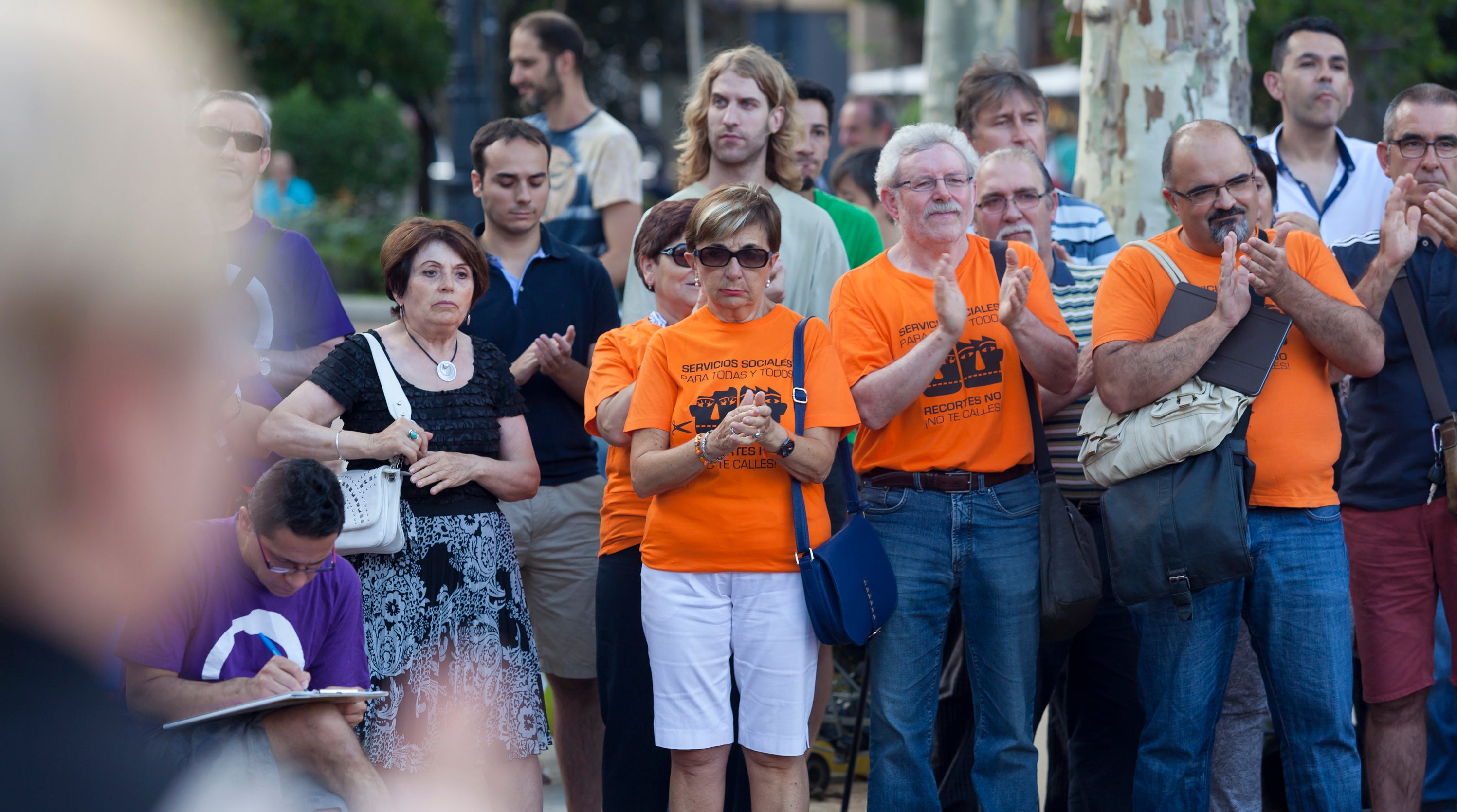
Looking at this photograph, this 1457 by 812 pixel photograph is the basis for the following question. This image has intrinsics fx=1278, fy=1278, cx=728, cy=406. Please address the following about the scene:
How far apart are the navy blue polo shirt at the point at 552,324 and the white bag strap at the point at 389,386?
575 millimetres

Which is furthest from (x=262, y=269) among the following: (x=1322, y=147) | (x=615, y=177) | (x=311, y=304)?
(x=1322, y=147)

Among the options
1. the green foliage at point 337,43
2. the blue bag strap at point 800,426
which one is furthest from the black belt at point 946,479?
the green foliage at point 337,43

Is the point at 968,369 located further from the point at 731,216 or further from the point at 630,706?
the point at 630,706

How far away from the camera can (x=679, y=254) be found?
382 cm

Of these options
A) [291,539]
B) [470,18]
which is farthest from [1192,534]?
[470,18]

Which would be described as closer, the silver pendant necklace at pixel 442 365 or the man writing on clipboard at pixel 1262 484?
the man writing on clipboard at pixel 1262 484

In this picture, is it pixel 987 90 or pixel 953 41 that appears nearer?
pixel 987 90

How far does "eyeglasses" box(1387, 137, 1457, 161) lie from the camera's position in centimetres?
394

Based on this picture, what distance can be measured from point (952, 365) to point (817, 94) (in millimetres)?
2531

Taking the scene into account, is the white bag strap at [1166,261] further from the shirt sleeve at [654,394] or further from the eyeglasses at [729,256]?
the shirt sleeve at [654,394]

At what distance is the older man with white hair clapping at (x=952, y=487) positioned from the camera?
3.53m

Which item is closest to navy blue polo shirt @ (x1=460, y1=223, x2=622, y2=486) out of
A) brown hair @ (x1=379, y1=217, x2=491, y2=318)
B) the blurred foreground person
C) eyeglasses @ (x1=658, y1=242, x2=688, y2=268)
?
brown hair @ (x1=379, y1=217, x2=491, y2=318)

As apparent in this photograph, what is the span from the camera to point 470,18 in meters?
10.4

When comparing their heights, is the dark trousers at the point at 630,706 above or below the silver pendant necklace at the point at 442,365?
below
